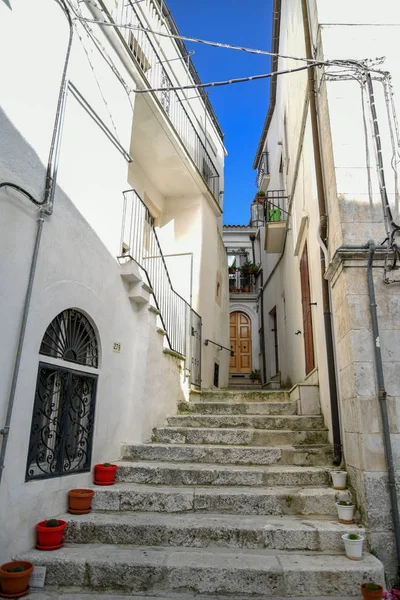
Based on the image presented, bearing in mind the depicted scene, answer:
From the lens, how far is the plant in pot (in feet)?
9.77

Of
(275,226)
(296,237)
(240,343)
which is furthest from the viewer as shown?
(240,343)

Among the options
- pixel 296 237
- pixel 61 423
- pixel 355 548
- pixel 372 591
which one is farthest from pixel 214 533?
pixel 296 237

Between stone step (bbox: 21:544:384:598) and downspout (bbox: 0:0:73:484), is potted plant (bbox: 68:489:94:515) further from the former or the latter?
downspout (bbox: 0:0:73:484)

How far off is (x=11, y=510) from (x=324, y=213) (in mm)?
4438

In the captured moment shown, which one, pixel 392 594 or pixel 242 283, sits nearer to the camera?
pixel 392 594

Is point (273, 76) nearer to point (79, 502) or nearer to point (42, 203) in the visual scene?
point (42, 203)

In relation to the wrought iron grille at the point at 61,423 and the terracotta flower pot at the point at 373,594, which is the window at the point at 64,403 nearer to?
the wrought iron grille at the point at 61,423

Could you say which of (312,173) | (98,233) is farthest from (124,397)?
(312,173)

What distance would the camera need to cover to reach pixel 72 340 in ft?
14.7

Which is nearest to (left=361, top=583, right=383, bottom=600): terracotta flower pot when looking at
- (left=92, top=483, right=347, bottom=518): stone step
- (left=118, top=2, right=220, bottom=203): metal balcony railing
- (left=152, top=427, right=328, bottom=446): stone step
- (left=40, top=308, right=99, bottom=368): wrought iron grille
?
(left=92, top=483, right=347, bottom=518): stone step

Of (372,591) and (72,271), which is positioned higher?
(72,271)

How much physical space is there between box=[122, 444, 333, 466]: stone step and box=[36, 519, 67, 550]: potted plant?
169cm

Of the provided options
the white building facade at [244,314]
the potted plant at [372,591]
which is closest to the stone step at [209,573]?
the potted plant at [372,591]

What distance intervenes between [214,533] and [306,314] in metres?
4.18
